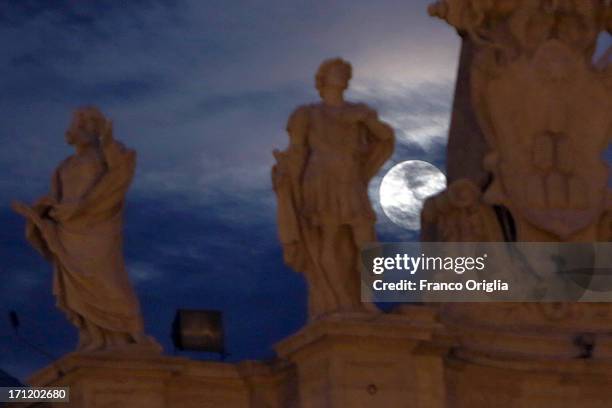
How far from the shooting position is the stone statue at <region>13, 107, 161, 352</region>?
22.0m

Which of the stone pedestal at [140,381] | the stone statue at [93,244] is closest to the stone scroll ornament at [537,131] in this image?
the stone pedestal at [140,381]

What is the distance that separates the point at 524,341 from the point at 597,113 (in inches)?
109

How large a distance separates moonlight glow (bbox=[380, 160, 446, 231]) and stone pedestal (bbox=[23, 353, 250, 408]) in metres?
2.70

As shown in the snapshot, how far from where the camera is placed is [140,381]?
21.9 meters

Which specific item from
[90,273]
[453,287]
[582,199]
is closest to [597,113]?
[582,199]

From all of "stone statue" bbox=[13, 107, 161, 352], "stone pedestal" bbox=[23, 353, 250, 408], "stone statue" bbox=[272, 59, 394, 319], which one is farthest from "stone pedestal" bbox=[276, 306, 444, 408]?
"stone statue" bbox=[13, 107, 161, 352]

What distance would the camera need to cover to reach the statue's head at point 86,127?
22.6 m

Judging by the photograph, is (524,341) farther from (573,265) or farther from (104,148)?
(104,148)

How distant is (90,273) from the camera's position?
2202 cm

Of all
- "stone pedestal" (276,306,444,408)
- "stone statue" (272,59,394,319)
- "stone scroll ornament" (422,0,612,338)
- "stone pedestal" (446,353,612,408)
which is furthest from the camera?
"stone scroll ornament" (422,0,612,338)

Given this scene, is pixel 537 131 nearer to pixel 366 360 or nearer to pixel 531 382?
pixel 531 382

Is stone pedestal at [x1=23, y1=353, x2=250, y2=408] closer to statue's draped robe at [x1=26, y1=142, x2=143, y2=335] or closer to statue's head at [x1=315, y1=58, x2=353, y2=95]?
statue's draped robe at [x1=26, y1=142, x2=143, y2=335]

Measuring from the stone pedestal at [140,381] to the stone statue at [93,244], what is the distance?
0.27 metres

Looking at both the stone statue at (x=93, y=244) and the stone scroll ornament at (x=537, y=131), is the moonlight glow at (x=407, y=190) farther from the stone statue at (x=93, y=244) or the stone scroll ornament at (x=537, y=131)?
the stone statue at (x=93, y=244)
